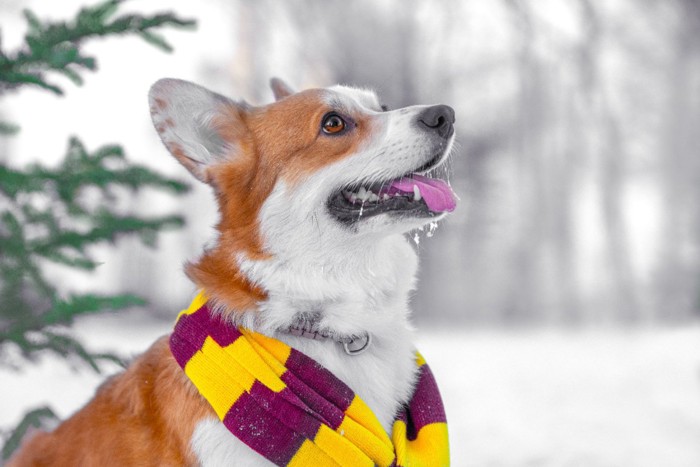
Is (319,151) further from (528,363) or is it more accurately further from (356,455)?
(528,363)

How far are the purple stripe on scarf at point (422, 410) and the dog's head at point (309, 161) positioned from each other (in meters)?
0.59

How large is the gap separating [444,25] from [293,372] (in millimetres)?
7174

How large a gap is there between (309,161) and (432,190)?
1.49ft

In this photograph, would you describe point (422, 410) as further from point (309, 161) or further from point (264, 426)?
point (309, 161)

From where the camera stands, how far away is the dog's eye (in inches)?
91.2

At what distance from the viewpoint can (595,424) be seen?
431 cm

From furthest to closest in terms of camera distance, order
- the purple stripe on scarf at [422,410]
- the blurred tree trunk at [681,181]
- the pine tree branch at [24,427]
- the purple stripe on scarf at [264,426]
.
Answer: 1. the blurred tree trunk at [681,181]
2. the pine tree branch at [24,427]
3. the purple stripe on scarf at [422,410]
4. the purple stripe on scarf at [264,426]

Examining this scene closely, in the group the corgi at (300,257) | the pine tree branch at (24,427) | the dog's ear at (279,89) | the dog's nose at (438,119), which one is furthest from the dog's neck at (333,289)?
the pine tree branch at (24,427)

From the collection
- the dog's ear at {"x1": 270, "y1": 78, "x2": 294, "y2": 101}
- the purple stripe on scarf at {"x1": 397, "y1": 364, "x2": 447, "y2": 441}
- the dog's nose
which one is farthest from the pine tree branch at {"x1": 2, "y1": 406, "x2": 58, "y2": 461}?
the dog's nose

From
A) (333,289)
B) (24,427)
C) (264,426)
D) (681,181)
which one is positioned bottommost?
(24,427)

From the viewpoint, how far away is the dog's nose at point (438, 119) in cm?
212

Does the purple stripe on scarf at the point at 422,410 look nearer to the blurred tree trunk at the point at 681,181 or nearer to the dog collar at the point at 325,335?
the dog collar at the point at 325,335

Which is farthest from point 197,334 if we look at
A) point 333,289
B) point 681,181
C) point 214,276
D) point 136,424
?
point 681,181

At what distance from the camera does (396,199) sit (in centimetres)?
212
